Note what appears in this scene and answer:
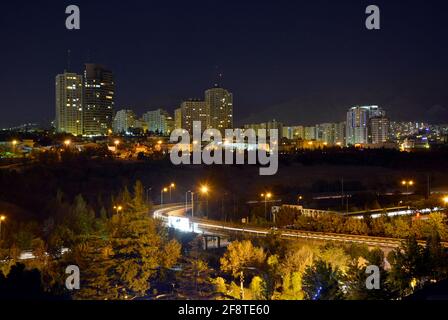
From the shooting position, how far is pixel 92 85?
2901 inches

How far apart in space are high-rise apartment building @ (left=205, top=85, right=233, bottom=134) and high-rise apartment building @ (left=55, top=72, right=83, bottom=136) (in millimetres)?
16608

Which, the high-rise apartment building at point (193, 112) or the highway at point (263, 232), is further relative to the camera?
the high-rise apartment building at point (193, 112)

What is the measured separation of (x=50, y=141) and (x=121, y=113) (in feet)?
131

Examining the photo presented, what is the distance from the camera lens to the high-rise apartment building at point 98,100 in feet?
235

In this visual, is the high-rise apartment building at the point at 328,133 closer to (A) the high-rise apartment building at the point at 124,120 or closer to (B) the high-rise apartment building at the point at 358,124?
(B) the high-rise apartment building at the point at 358,124

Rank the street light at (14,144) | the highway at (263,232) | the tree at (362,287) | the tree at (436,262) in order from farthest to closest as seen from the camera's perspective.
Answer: the street light at (14,144) → the highway at (263,232) → the tree at (436,262) → the tree at (362,287)

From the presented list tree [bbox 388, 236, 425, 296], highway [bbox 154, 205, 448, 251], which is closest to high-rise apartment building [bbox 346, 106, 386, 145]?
highway [bbox 154, 205, 448, 251]

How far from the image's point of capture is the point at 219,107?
72062 mm

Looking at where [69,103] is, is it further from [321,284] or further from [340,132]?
[321,284]

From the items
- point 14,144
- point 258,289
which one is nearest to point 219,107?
point 14,144

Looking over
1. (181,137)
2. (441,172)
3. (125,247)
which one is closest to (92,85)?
(181,137)

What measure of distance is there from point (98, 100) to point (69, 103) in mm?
6710

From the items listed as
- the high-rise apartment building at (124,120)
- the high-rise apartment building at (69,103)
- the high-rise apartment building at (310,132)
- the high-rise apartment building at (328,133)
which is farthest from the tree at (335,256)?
the high-rise apartment building at (124,120)

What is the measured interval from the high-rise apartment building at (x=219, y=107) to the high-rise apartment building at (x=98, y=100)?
14625 mm
